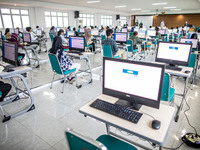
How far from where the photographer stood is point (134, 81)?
54.0 inches

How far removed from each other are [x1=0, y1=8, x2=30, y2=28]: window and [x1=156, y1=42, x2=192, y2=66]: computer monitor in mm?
13699

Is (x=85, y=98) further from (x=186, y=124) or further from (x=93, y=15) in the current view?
(x=93, y=15)

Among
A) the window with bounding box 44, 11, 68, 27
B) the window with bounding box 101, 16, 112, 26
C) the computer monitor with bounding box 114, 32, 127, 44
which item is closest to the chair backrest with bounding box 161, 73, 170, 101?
the computer monitor with bounding box 114, 32, 127, 44

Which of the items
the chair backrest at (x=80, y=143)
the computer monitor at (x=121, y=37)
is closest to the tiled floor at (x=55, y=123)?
the chair backrest at (x=80, y=143)

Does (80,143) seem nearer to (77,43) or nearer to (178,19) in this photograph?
(77,43)

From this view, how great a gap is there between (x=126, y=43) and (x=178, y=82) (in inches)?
101

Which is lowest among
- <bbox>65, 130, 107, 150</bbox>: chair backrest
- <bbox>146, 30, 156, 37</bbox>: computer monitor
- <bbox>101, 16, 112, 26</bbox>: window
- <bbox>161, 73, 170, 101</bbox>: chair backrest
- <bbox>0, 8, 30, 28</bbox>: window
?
<bbox>161, 73, 170, 101</bbox>: chair backrest

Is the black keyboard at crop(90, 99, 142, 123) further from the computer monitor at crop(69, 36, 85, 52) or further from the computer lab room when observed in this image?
the computer monitor at crop(69, 36, 85, 52)

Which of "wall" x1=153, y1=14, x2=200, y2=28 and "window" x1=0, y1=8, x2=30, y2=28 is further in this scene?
"wall" x1=153, y1=14, x2=200, y2=28

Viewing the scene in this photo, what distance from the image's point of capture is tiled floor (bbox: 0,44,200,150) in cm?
198

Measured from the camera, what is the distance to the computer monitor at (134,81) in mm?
1264

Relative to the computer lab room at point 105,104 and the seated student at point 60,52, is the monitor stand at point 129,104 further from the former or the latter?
the seated student at point 60,52

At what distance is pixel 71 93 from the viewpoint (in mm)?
3404

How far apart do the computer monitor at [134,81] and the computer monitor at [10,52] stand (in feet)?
5.69
